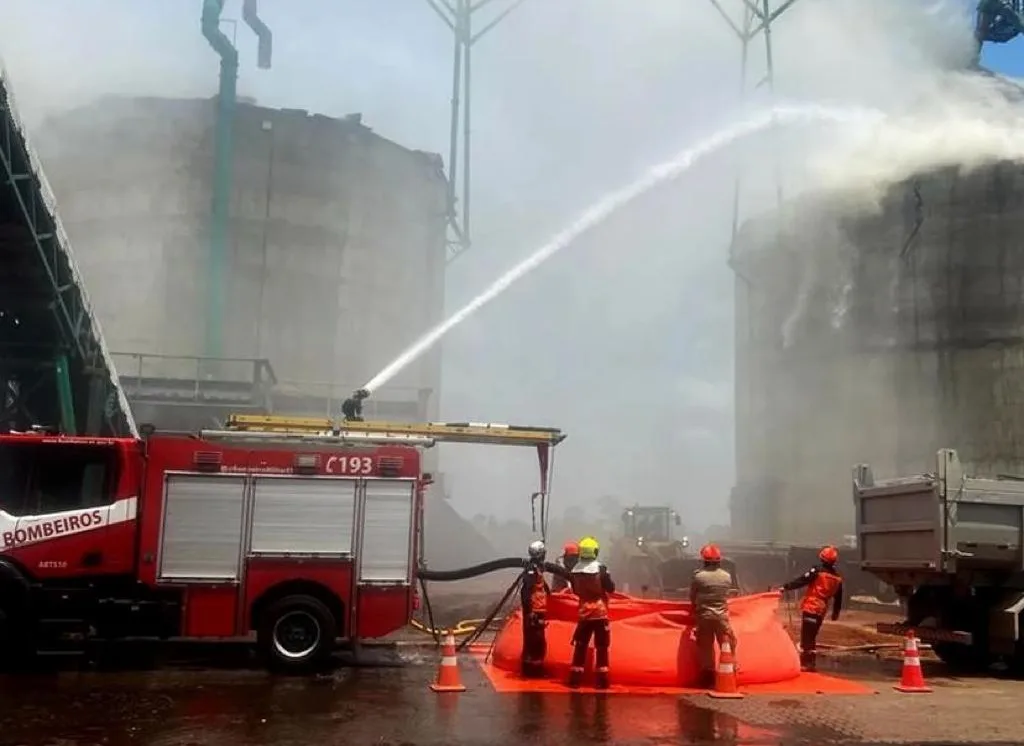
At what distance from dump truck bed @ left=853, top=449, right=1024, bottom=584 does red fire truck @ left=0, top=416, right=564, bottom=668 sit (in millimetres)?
6167

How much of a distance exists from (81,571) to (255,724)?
3.78 metres

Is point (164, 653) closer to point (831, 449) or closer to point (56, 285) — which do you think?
point (56, 285)

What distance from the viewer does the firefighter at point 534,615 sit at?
417 inches

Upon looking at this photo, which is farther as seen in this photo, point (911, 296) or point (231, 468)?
point (911, 296)

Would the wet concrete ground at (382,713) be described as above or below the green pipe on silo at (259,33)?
below

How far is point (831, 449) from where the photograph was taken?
109ft

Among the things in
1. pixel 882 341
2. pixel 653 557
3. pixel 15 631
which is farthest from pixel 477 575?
pixel 882 341

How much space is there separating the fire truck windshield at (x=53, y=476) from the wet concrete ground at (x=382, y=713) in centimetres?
180

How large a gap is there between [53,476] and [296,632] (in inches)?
126

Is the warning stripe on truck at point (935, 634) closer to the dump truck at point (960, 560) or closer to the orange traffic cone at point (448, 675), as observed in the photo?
the dump truck at point (960, 560)

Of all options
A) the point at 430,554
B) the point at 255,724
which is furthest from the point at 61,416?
the point at 430,554

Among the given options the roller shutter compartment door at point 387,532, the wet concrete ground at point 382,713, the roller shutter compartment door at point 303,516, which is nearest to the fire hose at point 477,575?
the roller shutter compartment door at point 387,532

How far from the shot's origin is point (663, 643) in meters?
10.6

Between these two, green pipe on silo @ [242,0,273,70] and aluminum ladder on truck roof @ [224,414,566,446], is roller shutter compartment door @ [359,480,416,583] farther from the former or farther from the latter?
green pipe on silo @ [242,0,273,70]
